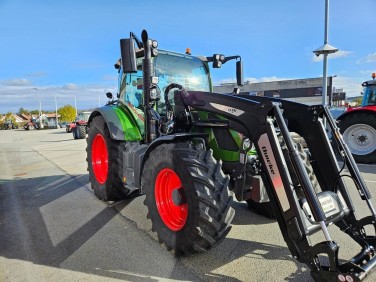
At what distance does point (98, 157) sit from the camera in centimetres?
547

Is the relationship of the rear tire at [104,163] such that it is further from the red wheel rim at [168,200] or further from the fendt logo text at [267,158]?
the fendt logo text at [267,158]

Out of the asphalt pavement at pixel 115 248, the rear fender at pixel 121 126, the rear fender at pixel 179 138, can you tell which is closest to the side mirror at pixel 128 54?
the rear fender at pixel 179 138

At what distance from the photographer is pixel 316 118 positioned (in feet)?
9.79

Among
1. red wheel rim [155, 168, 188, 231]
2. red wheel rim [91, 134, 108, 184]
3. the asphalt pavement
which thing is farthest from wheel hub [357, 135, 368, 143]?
red wheel rim [155, 168, 188, 231]

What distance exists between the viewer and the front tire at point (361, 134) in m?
8.61

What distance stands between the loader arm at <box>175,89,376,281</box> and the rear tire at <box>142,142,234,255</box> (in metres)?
0.44

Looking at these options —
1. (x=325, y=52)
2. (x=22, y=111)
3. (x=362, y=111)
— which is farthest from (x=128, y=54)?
(x=22, y=111)

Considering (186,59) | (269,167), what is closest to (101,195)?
(186,59)

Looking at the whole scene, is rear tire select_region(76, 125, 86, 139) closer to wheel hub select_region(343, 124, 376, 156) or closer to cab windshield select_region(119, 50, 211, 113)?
wheel hub select_region(343, 124, 376, 156)

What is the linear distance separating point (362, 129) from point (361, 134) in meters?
0.14

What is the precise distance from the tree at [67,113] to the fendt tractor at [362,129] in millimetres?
71041

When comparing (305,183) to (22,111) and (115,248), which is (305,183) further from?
(22,111)

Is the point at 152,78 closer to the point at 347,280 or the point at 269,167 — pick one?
the point at 269,167

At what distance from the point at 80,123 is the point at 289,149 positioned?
22152 millimetres
